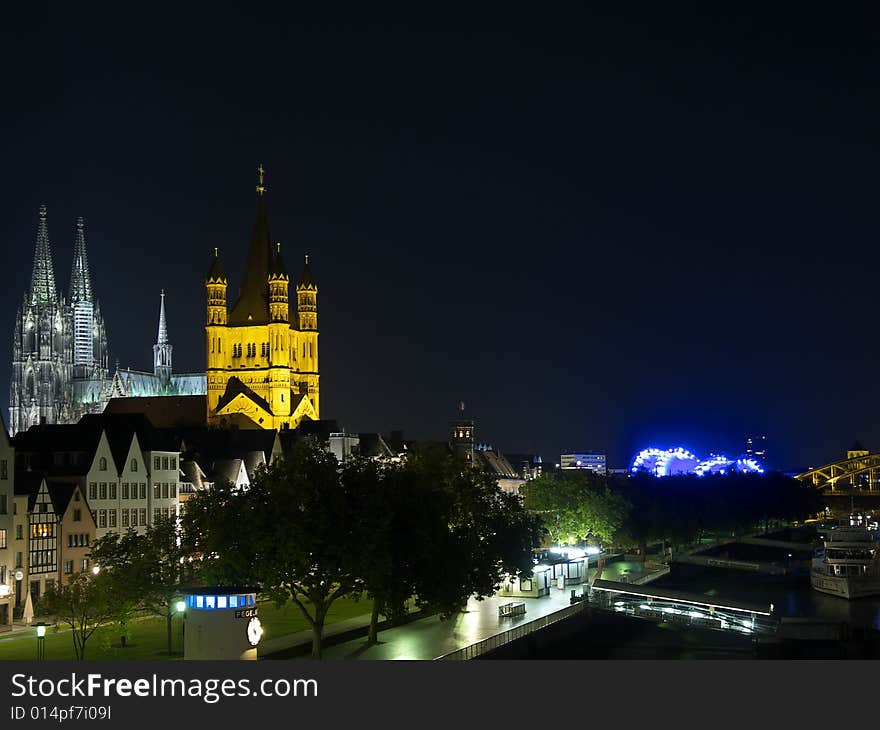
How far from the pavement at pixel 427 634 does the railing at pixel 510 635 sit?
34.5 inches

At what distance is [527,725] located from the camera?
162 ft

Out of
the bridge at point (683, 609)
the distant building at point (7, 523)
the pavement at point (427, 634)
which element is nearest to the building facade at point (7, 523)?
the distant building at point (7, 523)

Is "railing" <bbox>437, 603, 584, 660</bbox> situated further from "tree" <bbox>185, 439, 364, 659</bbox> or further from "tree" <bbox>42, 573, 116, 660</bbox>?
"tree" <bbox>42, 573, 116, 660</bbox>

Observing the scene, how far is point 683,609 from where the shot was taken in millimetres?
95625

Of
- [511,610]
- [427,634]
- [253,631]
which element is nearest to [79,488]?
[511,610]

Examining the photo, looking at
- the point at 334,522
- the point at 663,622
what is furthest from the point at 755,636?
the point at 334,522

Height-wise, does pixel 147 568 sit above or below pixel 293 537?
below

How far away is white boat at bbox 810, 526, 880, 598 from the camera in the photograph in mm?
125500

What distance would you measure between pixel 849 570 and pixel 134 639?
7580 cm

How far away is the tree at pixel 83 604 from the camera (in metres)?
65.4

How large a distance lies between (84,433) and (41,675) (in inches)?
1887

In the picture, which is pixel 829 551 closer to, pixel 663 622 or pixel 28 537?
pixel 663 622

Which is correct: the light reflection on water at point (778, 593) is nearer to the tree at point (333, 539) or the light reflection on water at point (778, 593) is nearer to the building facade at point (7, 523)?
the tree at point (333, 539)

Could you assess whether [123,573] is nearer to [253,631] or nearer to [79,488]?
[253,631]
